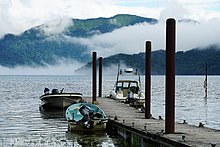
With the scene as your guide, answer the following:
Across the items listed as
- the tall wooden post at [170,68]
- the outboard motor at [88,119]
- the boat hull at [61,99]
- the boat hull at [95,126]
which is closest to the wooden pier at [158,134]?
the boat hull at [95,126]

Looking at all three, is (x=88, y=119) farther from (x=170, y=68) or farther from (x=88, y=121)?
(x=170, y=68)

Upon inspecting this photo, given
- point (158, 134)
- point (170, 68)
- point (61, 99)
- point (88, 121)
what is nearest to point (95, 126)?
point (88, 121)

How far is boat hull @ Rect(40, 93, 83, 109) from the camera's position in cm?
4266

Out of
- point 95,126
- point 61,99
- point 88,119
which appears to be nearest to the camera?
point 88,119

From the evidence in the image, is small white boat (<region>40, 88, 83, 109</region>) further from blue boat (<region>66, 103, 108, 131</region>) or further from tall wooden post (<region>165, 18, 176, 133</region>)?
tall wooden post (<region>165, 18, 176, 133</region>)

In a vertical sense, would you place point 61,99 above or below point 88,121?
above

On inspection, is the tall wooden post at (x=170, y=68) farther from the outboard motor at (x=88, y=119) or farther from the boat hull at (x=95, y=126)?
the boat hull at (x=95, y=126)

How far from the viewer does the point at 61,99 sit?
1699 inches

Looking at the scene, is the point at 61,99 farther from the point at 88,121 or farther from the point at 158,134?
the point at 158,134

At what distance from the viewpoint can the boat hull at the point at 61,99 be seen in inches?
1679

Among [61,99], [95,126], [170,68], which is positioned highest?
[170,68]

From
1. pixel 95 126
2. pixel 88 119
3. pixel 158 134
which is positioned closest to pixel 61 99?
pixel 95 126

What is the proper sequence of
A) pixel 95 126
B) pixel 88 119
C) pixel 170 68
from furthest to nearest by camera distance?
pixel 95 126, pixel 88 119, pixel 170 68

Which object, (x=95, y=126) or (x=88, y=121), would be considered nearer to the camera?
(x=88, y=121)
